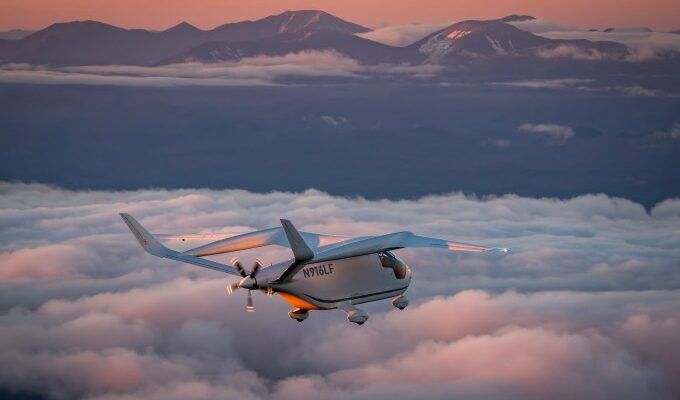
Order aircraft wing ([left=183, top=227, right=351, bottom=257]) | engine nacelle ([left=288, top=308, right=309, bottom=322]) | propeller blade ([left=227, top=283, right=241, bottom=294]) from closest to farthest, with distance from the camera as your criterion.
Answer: propeller blade ([left=227, top=283, right=241, bottom=294])
engine nacelle ([left=288, top=308, right=309, bottom=322])
aircraft wing ([left=183, top=227, right=351, bottom=257])

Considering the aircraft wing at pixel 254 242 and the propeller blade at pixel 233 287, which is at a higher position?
the aircraft wing at pixel 254 242

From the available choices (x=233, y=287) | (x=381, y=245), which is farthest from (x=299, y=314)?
(x=381, y=245)

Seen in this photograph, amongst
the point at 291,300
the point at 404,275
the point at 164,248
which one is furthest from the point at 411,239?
the point at 164,248

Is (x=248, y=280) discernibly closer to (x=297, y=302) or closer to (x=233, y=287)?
(x=233, y=287)

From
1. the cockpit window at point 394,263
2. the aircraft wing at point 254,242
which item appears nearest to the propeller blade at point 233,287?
the aircraft wing at point 254,242

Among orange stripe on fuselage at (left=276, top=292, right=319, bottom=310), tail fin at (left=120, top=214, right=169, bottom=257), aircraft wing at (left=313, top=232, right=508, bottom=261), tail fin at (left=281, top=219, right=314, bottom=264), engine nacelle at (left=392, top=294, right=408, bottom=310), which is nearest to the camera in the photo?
tail fin at (left=281, top=219, right=314, bottom=264)

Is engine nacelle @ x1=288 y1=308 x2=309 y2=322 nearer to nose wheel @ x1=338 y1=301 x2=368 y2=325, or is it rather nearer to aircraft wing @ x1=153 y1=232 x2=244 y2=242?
nose wheel @ x1=338 y1=301 x2=368 y2=325

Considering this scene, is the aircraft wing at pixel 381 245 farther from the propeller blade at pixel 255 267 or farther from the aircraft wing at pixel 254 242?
the propeller blade at pixel 255 267

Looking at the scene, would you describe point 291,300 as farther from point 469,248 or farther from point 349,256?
point 469,248

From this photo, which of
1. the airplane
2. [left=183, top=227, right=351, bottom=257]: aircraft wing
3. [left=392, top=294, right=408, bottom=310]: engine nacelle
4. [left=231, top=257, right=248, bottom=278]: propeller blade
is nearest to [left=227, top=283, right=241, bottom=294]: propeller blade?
the airplane
